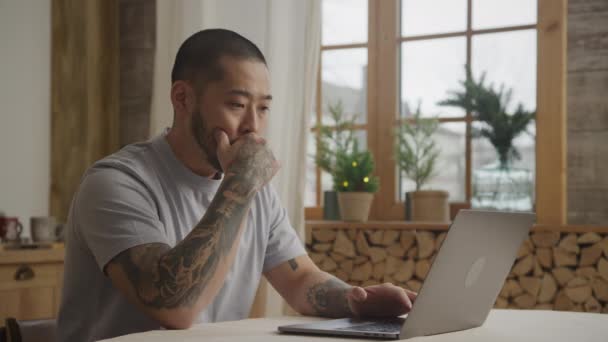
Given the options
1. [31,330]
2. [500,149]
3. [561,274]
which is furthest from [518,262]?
[31,330]

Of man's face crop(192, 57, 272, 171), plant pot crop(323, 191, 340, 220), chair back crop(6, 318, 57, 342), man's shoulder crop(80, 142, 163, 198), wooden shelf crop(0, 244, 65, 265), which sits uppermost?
man's face crop(192, 57, 272, 171)

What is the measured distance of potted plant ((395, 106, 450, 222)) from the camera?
3.13 meters

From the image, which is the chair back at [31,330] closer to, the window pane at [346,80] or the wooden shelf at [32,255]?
the wooden shelf at [32,255]

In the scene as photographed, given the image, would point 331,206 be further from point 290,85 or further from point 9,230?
point 9,230

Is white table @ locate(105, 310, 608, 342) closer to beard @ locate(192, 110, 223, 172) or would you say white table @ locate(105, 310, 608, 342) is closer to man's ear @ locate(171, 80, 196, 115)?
beard @ locate(192, 110, 223, 172)

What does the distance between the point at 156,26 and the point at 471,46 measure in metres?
1.38

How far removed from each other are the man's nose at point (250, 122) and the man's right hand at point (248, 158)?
15 mm

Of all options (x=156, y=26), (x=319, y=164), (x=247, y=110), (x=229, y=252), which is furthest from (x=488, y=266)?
(x=156, y=26)

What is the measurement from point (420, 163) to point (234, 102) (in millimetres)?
1735

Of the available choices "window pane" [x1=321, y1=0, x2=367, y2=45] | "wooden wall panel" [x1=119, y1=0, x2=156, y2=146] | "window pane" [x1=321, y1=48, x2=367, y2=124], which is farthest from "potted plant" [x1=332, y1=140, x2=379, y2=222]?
"wooden wall panel" [x1=119, y1=0, x2=156, y2=146]

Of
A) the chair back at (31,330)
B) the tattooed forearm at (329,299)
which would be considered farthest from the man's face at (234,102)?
the chair back at (31,330)

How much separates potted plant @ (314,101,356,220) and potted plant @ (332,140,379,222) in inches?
1.8

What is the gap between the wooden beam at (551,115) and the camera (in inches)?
116

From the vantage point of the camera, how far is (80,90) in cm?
358
